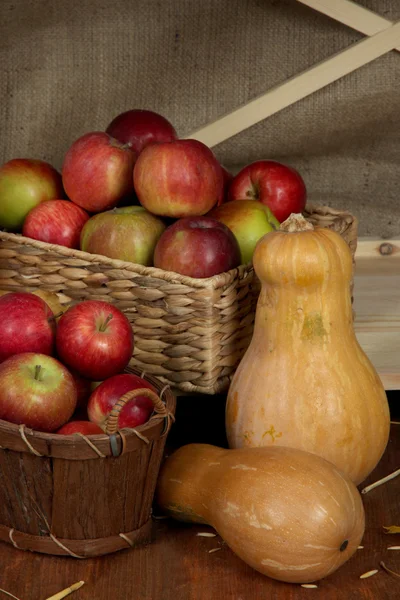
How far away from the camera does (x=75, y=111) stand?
1634 mm

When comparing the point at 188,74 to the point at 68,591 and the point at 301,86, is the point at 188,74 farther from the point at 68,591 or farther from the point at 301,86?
the point at 68,591

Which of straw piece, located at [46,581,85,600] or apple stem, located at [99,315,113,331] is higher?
apple stem, located at [99,315,113,331]

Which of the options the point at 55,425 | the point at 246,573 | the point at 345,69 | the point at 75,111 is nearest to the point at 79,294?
the point at 55,425

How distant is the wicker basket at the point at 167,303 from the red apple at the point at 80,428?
0.21 m

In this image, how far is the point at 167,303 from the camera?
115cm

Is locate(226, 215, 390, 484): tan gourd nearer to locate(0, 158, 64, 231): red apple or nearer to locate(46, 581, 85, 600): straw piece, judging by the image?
locate(46, 581, 85, 600): straw piece

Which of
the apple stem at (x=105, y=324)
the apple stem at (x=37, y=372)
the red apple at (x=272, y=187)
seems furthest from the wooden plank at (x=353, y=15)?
the apple stem at (x=37, y=372)

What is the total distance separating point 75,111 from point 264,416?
2.58 ft

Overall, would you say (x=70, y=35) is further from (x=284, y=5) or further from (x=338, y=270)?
(x=338, y=270)

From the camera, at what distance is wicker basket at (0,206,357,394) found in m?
1.14

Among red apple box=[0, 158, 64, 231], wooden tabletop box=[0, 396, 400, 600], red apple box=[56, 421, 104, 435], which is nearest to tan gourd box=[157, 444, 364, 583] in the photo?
wooden tabletop box=[0, 396, 400, 600]

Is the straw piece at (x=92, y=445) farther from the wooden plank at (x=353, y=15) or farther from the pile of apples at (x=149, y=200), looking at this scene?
the wooden plank at (x=353, y=15)

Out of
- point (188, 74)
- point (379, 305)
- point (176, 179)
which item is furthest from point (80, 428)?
point (188, 74)

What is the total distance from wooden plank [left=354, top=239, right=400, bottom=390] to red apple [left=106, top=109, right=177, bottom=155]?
0.42 metres
